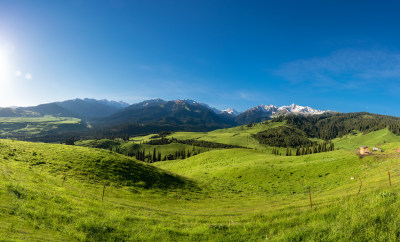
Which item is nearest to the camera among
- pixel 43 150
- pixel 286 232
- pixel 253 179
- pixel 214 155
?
pixel 286 232

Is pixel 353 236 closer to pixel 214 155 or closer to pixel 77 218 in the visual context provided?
pixel 77 218

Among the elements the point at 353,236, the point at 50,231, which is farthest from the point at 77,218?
the point at 353,236

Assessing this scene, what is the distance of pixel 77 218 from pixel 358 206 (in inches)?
826

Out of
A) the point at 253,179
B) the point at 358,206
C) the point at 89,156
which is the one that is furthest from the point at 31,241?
the point at 253,179

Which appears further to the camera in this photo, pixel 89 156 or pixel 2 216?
pixel 89 156

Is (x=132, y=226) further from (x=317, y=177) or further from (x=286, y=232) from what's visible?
(x=317, y=177)

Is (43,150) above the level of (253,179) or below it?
above

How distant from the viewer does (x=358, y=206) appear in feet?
41.6

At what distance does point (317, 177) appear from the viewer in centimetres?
4991

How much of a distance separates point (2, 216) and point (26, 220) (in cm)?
124

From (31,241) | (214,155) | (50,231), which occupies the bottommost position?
(214,155)

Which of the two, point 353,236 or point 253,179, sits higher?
point 353,236

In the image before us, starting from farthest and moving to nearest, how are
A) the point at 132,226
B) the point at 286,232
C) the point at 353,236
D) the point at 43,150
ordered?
the point at 43,150
the point at 132,226
the point at 286,232
the point at 353,236

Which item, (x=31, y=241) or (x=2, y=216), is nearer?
(x=31, y=241)
